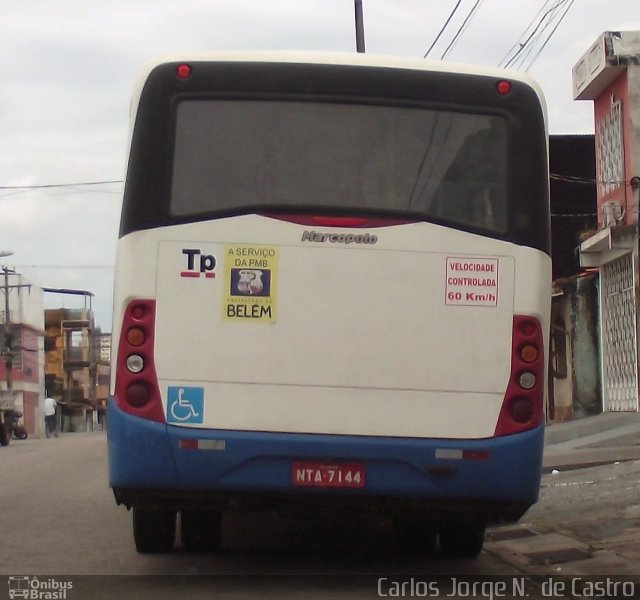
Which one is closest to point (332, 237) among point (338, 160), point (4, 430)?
point (338, 160)

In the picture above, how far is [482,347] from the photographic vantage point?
7.52 m

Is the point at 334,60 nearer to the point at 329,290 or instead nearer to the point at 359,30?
the point at 329,290

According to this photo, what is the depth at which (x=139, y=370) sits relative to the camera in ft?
24.2

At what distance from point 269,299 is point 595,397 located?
73.4 ft

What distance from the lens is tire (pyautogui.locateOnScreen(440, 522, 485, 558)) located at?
8.99 meters

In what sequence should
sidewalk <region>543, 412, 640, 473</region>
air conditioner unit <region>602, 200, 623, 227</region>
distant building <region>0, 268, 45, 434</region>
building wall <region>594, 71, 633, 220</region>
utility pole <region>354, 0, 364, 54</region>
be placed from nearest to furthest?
sidewalk <region>543, 412, 640, 473</region> < utility pole <region>354, 0, 364, 54</region> < building wall <region>594, 71, 633, 220</region> < air conditioner unit <region>602, 200, 623, 227</region> < distant building <region>0, 268, 45, 434</region>

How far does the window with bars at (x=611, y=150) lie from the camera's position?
25.3m

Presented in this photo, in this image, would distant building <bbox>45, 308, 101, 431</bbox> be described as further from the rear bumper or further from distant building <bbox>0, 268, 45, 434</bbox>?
the rear bumper

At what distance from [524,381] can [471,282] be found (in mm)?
664

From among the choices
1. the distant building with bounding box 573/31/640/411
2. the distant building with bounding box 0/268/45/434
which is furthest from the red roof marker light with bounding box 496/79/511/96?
the distant building with bounding box 0/268/45/434

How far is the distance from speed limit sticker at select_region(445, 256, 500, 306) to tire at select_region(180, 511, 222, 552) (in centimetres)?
253

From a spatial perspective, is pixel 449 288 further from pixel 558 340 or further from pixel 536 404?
pixel 558 340

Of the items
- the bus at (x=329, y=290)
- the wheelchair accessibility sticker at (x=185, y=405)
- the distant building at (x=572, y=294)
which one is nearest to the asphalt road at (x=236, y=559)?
the bus at (x=329, y=290)

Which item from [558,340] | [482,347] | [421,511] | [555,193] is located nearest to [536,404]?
[482,347]
